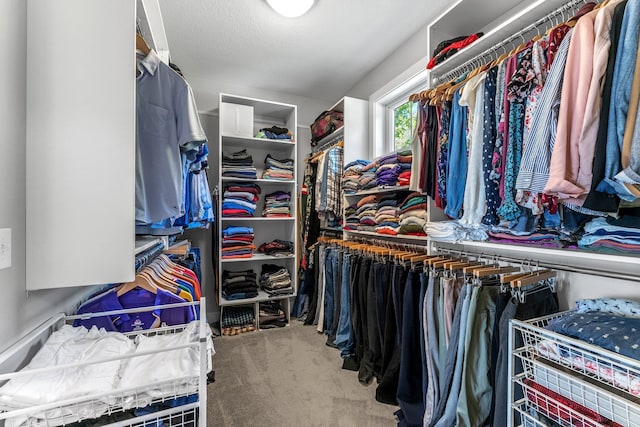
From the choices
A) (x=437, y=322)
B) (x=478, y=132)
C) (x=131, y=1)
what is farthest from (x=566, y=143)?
(x=131, y=1)

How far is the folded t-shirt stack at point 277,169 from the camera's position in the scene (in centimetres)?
306

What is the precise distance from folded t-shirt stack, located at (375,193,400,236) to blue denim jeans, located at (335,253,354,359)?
432 millimetres

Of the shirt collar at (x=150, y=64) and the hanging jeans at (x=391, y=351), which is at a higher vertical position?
the shirt collar at (x=150, y=64)

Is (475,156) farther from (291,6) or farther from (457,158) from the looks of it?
(291,6)

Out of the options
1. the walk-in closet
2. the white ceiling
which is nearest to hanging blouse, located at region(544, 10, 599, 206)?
the walk-in closet

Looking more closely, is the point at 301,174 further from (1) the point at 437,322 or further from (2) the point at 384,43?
(1) the point at 437,322

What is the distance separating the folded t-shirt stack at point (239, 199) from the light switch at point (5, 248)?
199 cm

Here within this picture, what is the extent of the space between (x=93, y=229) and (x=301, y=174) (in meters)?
2.79

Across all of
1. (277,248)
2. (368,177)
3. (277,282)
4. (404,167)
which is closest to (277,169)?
(277,248)

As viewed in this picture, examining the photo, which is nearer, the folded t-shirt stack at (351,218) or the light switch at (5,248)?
the light switch at (5,248)

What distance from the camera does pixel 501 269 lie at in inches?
55.2

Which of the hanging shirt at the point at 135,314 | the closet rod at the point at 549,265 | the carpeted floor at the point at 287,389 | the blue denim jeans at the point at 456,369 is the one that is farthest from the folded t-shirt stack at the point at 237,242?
the blue denim jeans at the point at 456,369

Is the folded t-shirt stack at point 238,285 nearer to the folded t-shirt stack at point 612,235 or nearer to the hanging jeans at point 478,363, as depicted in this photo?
the hanging jeans at point 478,363

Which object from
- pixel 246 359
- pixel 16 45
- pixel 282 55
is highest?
pixel 282 55
